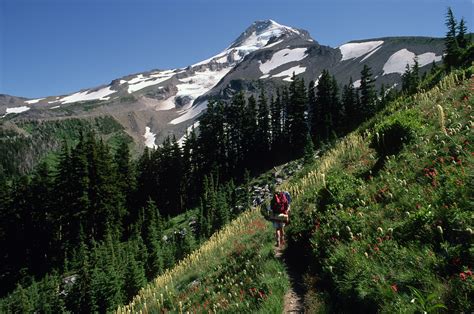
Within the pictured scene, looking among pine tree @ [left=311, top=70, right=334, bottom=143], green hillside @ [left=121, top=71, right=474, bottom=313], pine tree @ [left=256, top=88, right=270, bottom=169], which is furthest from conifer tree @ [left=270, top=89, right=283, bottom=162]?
green hillside @ [left=121, top=71, right=474, bottom=313]

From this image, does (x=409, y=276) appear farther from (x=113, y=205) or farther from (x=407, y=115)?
(x=113, y=205)

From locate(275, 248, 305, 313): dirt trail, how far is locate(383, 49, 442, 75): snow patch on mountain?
16508cm

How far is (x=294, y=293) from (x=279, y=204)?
3.82 meters

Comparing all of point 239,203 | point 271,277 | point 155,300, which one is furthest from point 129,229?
A: point 271,277

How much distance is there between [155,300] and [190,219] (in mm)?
54072

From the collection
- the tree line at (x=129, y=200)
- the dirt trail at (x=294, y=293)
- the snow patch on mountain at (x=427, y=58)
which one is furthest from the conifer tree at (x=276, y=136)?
the snow patch on mountain at (x=427, y=58)

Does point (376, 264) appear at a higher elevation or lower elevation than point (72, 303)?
higher

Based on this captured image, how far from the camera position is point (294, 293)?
315 inches

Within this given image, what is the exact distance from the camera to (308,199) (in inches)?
514

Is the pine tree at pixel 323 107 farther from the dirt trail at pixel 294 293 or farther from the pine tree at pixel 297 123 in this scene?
the dirt trail at pixel 294 293

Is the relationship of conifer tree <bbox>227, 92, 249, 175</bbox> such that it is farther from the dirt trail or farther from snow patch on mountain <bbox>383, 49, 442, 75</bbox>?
snow patch on mountain <bbox>383, 49, 442, 75</bbox>

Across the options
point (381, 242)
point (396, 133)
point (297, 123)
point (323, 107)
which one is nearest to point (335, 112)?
point (323, 107)

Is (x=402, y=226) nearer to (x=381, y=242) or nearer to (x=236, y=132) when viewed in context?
(x=381, y=242)

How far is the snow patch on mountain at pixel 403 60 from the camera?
515ft
